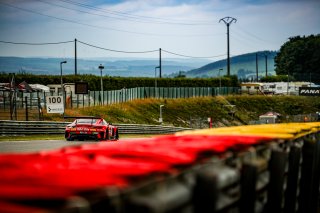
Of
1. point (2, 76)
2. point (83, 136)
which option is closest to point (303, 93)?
point (2, 76)

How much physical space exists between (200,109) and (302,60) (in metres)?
110

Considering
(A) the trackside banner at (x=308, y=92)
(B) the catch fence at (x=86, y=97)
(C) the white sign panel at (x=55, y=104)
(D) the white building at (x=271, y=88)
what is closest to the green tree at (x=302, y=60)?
(D) the white building at (x=271, y=88)

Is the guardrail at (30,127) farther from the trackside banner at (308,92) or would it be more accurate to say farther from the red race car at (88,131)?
the trackside banner at (308,92)

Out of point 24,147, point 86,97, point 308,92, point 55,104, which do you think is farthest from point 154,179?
point 308,92

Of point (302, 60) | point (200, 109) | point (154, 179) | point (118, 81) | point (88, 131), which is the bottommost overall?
point (200, 109)

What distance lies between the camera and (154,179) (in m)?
3.27

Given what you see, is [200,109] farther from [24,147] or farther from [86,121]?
[24,147]

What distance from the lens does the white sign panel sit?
1570 inches

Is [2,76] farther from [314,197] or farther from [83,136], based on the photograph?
[314,197]

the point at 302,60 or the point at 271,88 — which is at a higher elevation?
the point at 302,60

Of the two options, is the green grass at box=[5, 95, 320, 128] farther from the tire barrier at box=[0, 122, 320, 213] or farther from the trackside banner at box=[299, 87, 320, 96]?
the tire barrier at box=[0, 122, 320, 213]

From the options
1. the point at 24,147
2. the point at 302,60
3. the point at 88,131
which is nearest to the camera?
the point at 24,147

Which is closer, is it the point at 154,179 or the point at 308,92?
the point at 154,179

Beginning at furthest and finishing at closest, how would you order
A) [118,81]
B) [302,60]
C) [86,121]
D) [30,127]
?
1. [302,60]
2. [118,81]
3. [30,127]
4. [86,121]
